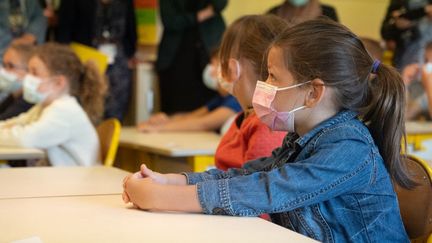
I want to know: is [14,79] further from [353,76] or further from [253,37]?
[353,76]

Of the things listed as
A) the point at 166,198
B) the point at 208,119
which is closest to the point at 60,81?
the point at 208,119

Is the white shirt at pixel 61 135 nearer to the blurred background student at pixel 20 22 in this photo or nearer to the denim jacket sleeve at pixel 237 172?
the denim jacket sleeve at pixel 237 172

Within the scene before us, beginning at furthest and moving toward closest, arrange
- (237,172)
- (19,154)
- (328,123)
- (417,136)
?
(417,136), (19,154), (237,172), (328,123)

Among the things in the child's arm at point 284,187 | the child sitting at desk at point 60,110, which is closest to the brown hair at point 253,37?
the child's arm at point 284,187

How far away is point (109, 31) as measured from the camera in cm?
452

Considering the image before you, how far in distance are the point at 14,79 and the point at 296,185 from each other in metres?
2.51

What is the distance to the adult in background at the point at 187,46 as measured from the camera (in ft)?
14.6

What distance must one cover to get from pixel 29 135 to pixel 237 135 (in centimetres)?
100

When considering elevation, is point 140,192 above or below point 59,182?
above

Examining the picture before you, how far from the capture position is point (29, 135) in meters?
2.68

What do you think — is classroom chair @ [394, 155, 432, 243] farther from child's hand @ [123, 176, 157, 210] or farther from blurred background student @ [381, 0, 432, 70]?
blurred background student @ [381, 0, 432, 70]

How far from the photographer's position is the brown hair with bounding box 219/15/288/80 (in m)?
1.94

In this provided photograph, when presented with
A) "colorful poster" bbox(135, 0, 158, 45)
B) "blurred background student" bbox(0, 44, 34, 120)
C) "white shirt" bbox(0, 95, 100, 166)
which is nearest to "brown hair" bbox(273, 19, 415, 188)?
"white shirt" bbox(0, 95, 100, 166)

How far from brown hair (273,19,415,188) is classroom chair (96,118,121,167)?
1.24m
